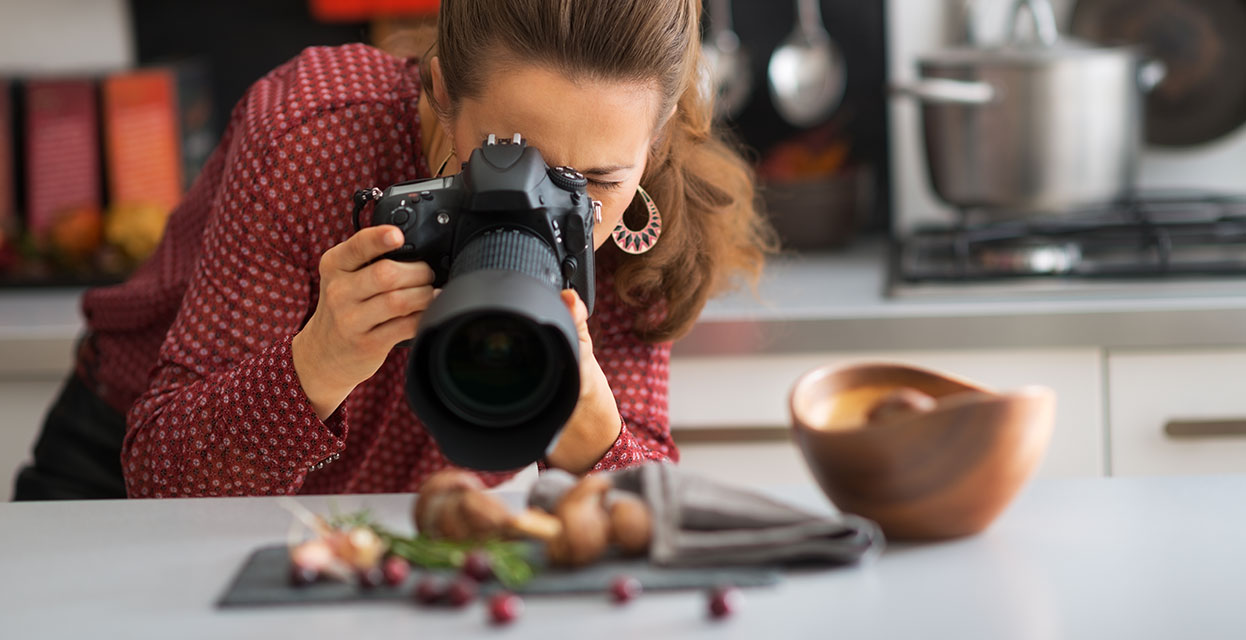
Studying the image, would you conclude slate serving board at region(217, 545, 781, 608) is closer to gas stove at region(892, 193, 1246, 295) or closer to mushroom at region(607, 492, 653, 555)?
mushroom at region(607, 492, 653, 555)

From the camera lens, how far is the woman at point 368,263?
0.95m

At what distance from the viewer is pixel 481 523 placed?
0.72 meters

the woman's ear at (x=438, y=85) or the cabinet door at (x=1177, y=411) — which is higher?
the woman's ear at (x=438, y=85)

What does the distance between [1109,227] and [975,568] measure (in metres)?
1.15

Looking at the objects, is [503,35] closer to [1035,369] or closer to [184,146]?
[1035,369]

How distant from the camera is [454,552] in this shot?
2.30 feet

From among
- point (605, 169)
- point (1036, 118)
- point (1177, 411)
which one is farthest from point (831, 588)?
point (1036, 118)

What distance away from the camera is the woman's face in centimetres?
94

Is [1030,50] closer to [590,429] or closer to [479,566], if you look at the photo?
[590,429]

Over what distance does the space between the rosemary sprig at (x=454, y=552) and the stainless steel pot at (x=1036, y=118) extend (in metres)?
1.09

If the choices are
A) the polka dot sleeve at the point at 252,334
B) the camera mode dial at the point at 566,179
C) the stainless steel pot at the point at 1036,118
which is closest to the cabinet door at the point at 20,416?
the polka dot sleeve at the point at 252,334

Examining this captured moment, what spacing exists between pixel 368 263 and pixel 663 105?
1.05 feet

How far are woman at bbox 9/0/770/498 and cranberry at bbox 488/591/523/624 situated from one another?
189 mm

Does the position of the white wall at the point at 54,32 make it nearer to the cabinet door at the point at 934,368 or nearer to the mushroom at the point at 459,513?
the cabinet door at the point at 934,368
